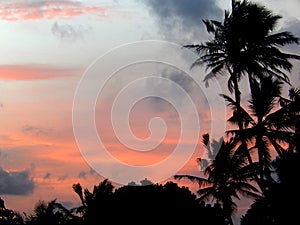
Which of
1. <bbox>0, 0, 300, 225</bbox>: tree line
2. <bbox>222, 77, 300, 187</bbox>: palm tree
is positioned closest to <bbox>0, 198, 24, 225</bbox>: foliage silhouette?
<bbox>0, 0, 300, 225</bbox>: tree line

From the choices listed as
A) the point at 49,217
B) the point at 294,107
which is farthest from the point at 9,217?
the point at 294,107

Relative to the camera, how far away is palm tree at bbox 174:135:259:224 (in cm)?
4503

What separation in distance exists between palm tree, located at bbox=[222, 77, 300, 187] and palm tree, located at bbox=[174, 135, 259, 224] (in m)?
4.52

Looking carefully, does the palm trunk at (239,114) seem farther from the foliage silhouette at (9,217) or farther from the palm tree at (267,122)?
the foliage silhouette at (9,217)

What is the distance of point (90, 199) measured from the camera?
47.3m

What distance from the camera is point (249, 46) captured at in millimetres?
40969

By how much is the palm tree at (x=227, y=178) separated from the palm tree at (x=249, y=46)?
15.6 ft

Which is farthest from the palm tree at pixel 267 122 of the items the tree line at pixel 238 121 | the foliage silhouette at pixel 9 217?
the foliage silhouette at pixel 9 217

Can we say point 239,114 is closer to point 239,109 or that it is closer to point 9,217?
point 239,109

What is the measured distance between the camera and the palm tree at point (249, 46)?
133ft

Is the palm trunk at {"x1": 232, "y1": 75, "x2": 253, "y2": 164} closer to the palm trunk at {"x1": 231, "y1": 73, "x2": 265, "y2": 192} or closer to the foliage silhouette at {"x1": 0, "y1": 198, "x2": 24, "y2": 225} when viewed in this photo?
the palm trunk at {"x1": 231, "y1": 73, "x2": 265, "y2": 192}

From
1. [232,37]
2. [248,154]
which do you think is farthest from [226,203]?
[232,37]

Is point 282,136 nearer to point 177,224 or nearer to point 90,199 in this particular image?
point 177,224

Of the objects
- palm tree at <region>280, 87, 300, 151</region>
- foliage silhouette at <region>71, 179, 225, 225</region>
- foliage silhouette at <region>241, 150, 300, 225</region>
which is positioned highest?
palm tree at <region>280, 87, 300, 151</region>
